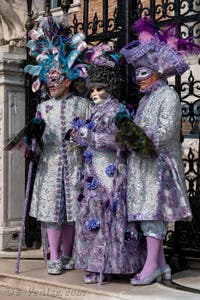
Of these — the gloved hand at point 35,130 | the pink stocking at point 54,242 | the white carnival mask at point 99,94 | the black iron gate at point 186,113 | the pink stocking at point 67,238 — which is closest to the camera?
the white carnival mask at point 99,94

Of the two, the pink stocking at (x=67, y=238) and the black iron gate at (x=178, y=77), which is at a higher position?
the black iron gate at (x=178, y=77)

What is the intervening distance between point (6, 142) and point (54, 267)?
76.4 inches

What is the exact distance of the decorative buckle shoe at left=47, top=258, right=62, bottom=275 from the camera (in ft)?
18.2

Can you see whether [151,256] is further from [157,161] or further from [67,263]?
[67,263]

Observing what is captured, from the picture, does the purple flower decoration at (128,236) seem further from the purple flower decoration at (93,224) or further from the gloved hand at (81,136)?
the gloved hand at (81,136)

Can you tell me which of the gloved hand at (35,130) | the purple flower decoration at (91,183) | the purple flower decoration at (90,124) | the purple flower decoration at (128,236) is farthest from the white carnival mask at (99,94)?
the purple flower decoration at (128,236)

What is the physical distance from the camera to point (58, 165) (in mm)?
5594

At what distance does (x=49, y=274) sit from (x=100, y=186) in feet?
3.45

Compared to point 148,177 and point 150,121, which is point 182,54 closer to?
point 150,121

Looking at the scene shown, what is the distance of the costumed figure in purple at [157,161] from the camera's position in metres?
4.92

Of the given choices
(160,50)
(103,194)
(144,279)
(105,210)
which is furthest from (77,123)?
(144,279)

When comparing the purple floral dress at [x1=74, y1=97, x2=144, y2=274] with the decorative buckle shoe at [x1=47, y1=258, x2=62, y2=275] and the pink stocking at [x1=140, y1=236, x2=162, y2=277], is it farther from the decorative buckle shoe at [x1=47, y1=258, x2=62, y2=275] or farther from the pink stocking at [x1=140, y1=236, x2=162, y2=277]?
the decorative buckle shoe at [x1=47, y1=258, x2=62, y2=275]

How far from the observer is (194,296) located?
471 cm

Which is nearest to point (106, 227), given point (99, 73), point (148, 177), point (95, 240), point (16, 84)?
point (95, 240)
